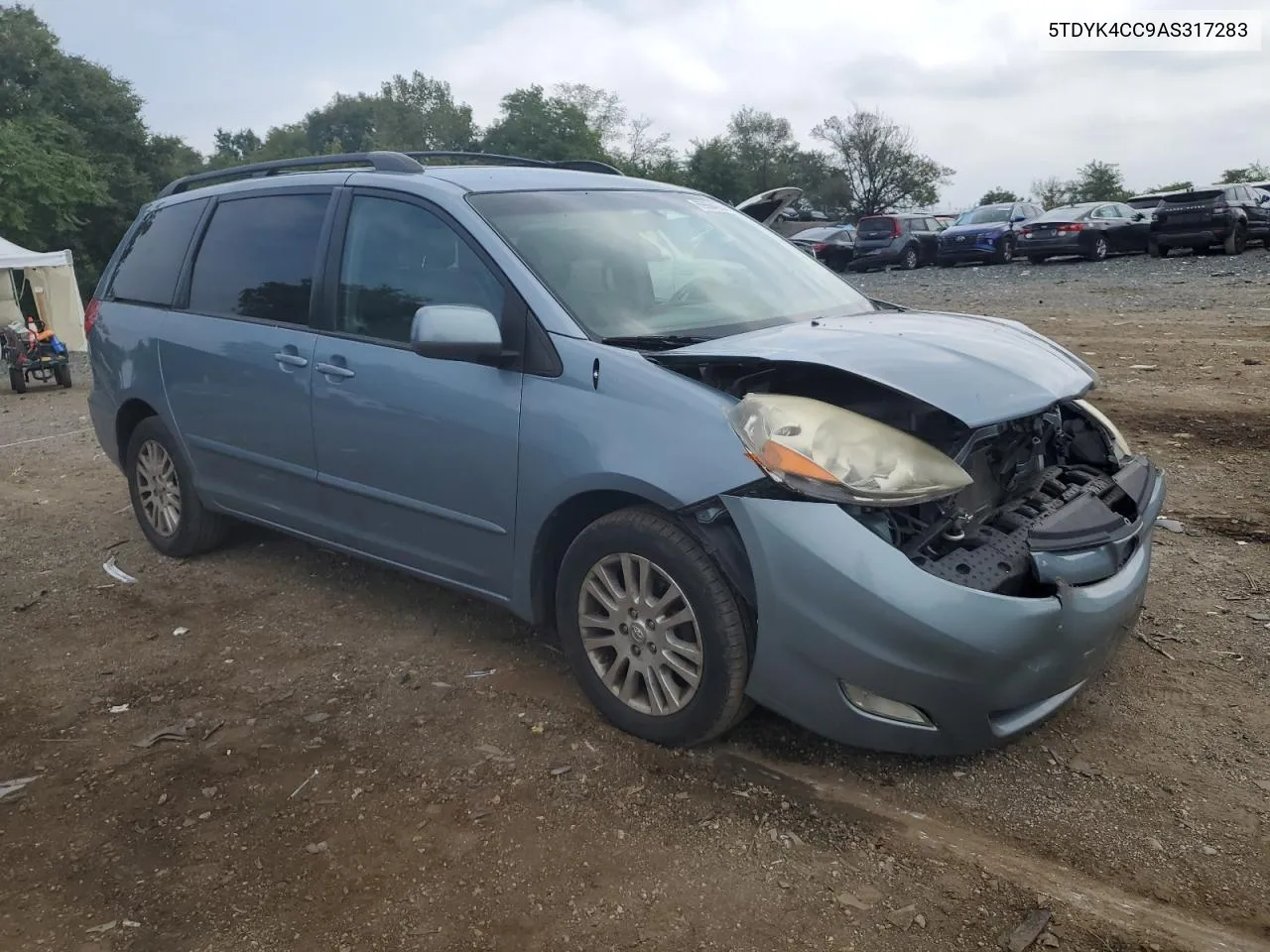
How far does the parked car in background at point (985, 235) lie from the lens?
25438 mm

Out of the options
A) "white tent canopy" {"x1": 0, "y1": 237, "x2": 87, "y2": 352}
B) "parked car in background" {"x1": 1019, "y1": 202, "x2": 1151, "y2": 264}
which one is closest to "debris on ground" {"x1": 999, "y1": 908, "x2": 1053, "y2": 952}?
"white tent canopy" {"x1": 0, "y1": 237, "x2": 87, "y2": 352}

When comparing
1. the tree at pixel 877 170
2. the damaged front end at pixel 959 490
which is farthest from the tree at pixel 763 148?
the damaged front end at pixel 959 490

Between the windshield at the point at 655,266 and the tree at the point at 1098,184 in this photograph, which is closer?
the windshield at the point at 655,266

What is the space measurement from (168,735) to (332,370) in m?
1.42

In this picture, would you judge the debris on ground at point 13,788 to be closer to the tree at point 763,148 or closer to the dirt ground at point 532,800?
the dirt ground at point 532,800

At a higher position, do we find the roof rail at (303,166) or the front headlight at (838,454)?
the roof rail at (303,166)

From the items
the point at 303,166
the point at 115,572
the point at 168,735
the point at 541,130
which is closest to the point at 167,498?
the point at 115,572

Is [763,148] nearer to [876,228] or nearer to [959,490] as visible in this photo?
[876,228]

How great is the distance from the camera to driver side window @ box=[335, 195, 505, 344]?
3.73 metres

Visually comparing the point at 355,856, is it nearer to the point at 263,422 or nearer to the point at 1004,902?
the point at 1004,902

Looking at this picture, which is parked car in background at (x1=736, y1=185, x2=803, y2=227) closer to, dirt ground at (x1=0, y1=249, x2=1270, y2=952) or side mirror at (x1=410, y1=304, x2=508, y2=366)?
side mirror at (x1=410, y1=304, x2=508, y2=366)

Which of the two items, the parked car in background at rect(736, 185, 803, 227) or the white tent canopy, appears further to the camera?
the white tent canopy

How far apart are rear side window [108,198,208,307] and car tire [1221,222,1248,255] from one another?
70.6ft

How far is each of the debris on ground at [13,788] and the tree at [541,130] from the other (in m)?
57.0
